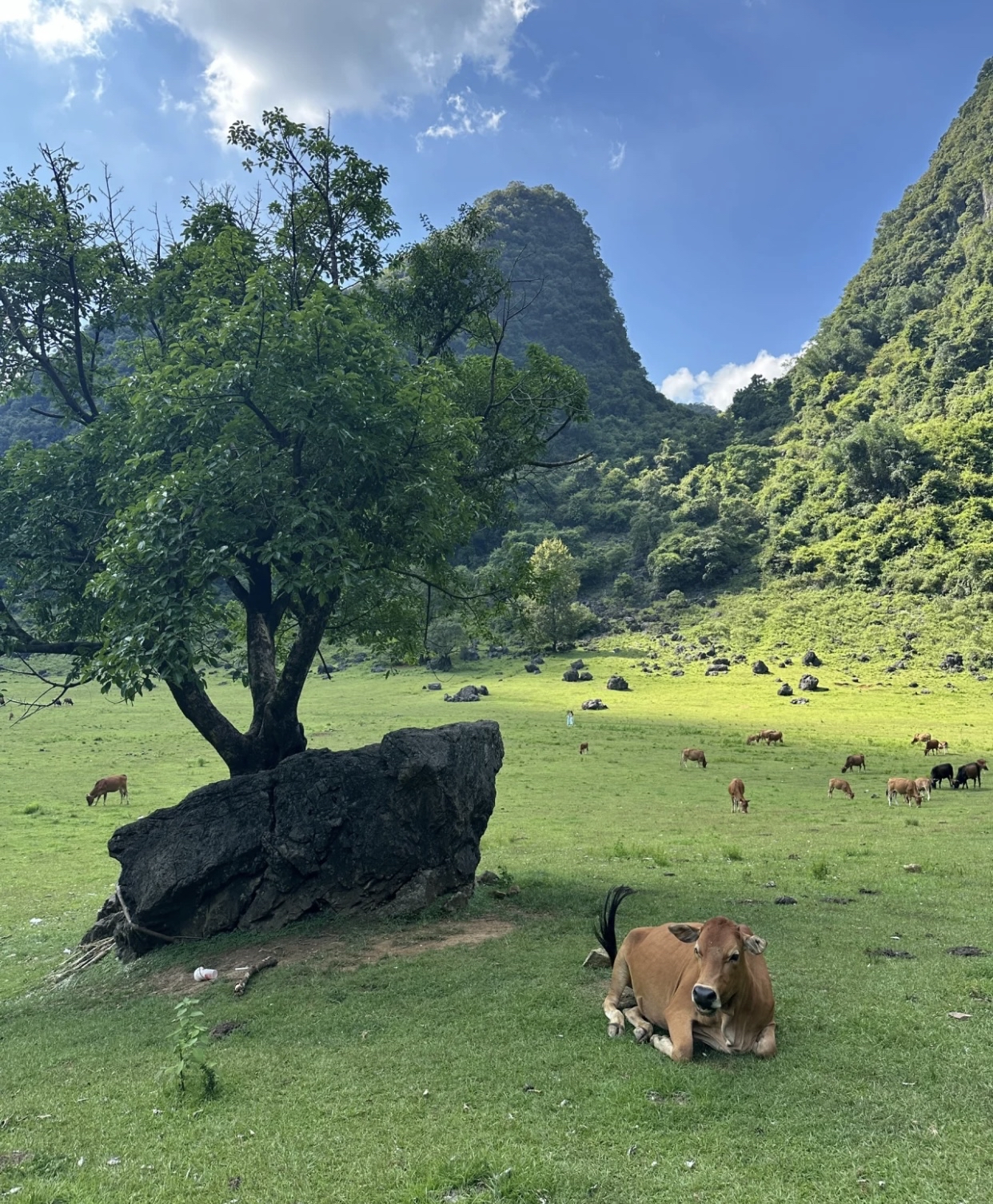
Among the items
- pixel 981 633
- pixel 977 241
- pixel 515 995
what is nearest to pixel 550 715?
pixel 981 633

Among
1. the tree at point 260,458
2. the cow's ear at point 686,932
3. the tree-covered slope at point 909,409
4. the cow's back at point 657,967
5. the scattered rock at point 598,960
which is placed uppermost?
the tree-covered slope at point 909,409

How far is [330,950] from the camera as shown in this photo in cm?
1048

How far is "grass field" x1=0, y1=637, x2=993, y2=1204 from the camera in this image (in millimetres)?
5070

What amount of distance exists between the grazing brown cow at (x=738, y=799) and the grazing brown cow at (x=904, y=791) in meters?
4.55

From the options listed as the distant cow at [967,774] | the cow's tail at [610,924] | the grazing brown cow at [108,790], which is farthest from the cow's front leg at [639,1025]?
the grazing brown cow at [108,790]

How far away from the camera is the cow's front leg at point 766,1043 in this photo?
253 inches

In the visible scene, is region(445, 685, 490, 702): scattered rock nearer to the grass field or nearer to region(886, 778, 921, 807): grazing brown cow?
region(886, 778, 921, 807): grazing brown cow

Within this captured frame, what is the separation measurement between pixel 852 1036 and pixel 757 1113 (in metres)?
1.77

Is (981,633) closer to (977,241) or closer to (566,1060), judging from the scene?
(566,1060)

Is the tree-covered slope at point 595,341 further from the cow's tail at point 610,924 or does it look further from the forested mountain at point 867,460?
the cow's tail at point 610,924

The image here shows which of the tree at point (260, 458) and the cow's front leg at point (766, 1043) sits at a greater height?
the tree at point (260, 458)

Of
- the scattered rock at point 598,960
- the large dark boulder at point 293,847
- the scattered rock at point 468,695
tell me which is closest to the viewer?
the scattered rock at point 598,960

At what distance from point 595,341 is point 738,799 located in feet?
549

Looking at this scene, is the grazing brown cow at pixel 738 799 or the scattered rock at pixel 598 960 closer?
the scattered rock at pixel 598 960
